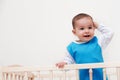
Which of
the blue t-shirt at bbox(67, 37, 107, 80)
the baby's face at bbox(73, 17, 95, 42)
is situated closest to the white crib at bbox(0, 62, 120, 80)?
the blue t-shirt at bbox(67, 37, 107, 80)

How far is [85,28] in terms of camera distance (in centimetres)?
139

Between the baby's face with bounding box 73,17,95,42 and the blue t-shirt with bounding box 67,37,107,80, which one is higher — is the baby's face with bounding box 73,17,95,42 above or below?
above

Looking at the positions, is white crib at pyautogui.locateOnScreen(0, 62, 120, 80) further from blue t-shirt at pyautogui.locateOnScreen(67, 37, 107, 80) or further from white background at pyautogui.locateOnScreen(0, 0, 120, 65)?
white background at pyautogui.locateOnScreen(0, 0, 120, 65)

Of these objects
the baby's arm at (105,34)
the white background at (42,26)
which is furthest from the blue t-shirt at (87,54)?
the white background at (42,26)

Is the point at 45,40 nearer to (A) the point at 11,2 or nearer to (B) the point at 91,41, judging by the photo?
(A) the point at 11,2

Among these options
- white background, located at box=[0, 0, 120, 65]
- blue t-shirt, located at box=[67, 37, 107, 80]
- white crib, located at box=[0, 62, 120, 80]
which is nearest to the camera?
white crib, located at box=[0, 62, 120, 80]

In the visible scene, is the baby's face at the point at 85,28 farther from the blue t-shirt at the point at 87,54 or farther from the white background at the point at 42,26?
the white background at the point at 42,26

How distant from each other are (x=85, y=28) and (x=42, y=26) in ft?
2.14

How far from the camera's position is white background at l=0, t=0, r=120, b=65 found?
192 centimetres

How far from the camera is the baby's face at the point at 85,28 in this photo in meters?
1.39

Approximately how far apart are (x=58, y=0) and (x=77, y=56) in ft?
2.35

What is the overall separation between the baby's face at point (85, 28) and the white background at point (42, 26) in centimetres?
49

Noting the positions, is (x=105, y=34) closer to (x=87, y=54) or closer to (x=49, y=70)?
(x=87, y=54)

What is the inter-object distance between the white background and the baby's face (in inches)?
19.3
